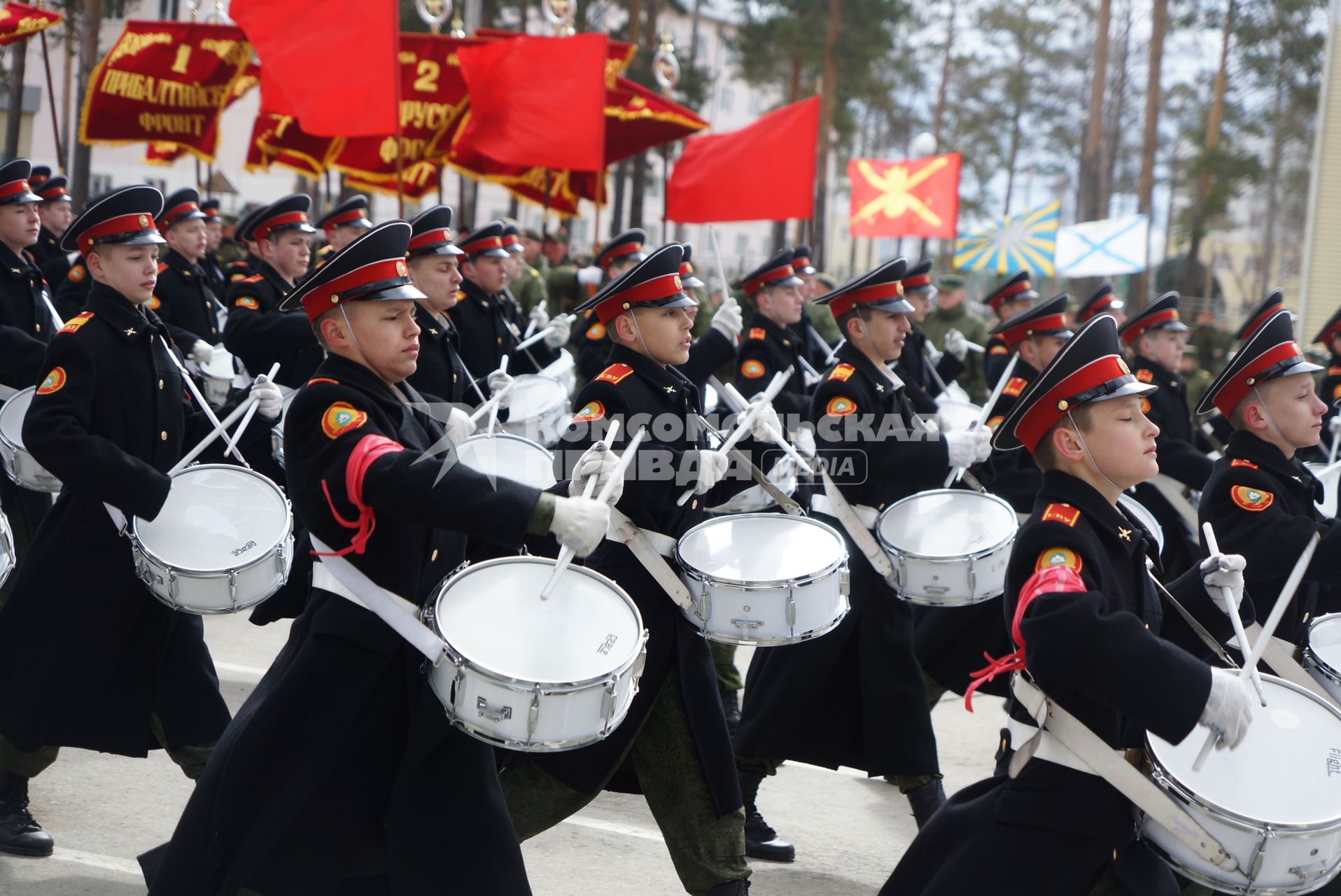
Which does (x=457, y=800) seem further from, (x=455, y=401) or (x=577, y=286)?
(x=577, y=286)

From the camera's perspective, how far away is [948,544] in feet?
16.4

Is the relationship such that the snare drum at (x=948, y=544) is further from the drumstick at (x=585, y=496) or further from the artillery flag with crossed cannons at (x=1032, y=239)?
the artillery flag with crossed cannons at (x=1032, y=239)

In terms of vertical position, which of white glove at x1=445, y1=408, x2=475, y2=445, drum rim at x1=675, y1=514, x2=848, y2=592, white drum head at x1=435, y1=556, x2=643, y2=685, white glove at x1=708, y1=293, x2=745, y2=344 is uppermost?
white glove at x1=445, y1=408, x2=475, y2=445

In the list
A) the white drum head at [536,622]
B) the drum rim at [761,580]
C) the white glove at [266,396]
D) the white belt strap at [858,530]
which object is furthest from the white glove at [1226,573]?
the white glove at [266,396]

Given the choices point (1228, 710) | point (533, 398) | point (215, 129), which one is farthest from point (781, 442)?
point (215, 129)

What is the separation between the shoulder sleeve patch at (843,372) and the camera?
5254 millimetres

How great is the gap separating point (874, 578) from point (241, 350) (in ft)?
11.0

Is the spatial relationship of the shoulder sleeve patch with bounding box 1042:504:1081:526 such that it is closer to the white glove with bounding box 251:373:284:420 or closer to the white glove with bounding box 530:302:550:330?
the white glove with bounding box 251:373:284:420

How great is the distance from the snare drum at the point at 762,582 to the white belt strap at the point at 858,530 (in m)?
0.71

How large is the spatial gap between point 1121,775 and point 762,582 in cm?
131

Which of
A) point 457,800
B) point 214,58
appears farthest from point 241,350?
point 214,58

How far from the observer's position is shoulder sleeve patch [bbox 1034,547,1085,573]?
310 cm

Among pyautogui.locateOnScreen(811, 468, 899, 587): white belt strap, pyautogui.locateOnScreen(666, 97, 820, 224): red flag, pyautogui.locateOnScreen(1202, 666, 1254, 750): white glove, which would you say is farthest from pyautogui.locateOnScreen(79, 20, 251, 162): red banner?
pyautogui.locateOnScreen(1202, 666, 1254, 750): white glove

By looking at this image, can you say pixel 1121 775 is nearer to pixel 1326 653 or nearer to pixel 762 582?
pixel 1326 653
